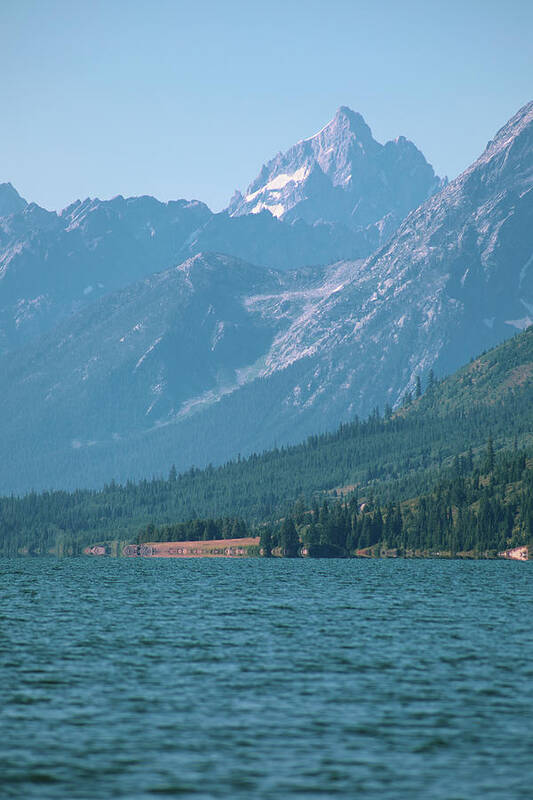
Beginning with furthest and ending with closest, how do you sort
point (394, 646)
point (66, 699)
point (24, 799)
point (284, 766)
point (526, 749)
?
point (394, 646)
point (66, 699)
point (526, 749)
point (284, 766)
point (24, 799)

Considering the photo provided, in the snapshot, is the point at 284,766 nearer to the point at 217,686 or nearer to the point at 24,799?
the point at 24,799

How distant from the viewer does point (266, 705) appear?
7250 centimetres

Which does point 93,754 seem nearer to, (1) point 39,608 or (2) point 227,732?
(2) point 227,732

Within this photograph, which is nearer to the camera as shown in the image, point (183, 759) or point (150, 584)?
point (183, 759)

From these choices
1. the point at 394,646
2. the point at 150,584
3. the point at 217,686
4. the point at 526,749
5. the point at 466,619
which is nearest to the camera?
the point at 526,749

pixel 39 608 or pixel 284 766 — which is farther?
pixel 39 608

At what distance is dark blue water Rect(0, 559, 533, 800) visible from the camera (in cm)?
5544

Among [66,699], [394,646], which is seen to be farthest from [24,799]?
[394,646]

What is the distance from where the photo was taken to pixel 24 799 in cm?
5188

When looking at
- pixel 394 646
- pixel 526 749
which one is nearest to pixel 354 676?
pixel 394 646

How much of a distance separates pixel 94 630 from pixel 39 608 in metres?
30.2

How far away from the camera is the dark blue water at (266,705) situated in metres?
55.4

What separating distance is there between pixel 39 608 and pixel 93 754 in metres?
83.9

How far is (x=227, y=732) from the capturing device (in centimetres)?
6481
